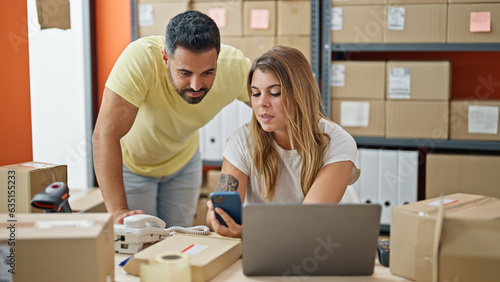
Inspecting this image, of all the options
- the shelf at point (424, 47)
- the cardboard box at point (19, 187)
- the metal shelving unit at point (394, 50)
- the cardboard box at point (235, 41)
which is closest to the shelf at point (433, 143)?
the metal shelving unit at point (394, 50)

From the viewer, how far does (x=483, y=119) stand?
8.79ft

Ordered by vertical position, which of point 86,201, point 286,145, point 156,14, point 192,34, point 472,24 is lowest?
point 86,201

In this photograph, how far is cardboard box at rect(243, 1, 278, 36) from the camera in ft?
9.34

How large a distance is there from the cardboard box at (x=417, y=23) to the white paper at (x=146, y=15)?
1326 millimetres

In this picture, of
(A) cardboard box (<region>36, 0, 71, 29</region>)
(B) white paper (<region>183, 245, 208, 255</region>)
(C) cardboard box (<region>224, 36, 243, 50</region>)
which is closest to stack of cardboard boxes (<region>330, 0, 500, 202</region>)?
(C) cardboard box (<region>224, 36, 243, 50</region>)

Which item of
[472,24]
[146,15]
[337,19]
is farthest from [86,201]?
[472,24]

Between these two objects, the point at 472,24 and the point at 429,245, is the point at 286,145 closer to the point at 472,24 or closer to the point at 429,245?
the point at 429,245

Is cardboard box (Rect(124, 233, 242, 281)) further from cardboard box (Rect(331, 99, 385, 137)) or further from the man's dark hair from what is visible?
cardboard box (Rect(331, 99, 385, 137))

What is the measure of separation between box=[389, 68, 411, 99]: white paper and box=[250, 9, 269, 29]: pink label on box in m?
0.72

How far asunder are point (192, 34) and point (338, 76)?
4.29ft

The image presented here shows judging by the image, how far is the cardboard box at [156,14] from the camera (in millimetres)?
2963

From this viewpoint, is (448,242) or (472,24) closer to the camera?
(448,242)

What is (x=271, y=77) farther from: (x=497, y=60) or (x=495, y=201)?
(x=497, y=60)

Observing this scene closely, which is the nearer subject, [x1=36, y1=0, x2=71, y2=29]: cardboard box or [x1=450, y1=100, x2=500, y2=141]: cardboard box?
[x1=36, y1=0, x2=71, y2=29]: cardboard box
